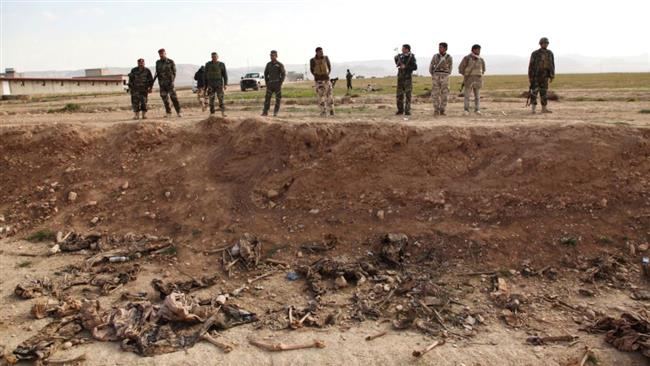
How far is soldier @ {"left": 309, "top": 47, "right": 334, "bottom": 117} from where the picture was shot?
1179cm

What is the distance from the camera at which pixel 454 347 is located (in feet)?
20.2

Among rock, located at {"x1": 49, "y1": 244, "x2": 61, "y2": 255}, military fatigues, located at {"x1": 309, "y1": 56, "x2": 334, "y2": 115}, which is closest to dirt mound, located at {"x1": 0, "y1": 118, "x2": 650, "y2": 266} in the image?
rock, located at {"x1": 49, "y1": 244, "x2": 61, "y2": 255}

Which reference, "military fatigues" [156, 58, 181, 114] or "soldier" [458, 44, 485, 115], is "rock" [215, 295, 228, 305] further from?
"soldier" [458, 44, 485, 115]

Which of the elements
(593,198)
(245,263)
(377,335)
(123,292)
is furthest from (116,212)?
(593,198)

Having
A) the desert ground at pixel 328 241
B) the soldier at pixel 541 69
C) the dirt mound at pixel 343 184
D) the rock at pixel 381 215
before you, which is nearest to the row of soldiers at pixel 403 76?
the soldier at pixel 541 69

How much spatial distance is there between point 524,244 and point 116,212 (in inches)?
289

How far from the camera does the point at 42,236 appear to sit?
9547 mm

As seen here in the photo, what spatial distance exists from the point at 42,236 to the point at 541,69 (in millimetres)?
10791

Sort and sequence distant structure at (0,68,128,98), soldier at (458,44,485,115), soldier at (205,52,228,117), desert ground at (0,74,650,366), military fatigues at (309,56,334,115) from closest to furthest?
1. desert ground at (0,74,650,366)
2. soldier at (458,44,485,115)
3. military fatigues at (309,56,334,115)
4. soldier at (205,52,228,117)
5. distant structure at (0,68,128,98)

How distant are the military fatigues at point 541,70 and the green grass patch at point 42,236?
10.3m

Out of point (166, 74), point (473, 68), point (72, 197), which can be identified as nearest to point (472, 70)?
point (473, 68)

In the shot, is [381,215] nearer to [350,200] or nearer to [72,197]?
[350,200]

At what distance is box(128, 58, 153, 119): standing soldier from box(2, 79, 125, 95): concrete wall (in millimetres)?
26063

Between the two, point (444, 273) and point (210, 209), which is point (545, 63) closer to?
point (444, 273)
